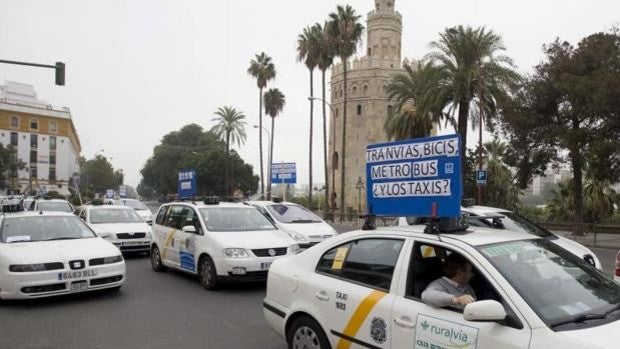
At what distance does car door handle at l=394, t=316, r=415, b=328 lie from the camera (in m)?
3.79

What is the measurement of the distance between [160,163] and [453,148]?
9610cm

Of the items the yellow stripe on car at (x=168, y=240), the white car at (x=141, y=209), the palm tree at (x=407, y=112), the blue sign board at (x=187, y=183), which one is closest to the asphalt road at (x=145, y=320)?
the yellow stripe on car at (x=168, y=240)

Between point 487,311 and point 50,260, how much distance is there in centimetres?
674

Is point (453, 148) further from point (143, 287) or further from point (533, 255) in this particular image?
point (143, 287)

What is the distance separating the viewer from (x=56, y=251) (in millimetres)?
8141

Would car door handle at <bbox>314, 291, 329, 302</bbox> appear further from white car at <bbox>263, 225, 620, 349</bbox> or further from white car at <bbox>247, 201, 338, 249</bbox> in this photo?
white car at <bbox>247, 201, 338, 249</bbox>

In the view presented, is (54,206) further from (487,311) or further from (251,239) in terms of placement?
(487,311)

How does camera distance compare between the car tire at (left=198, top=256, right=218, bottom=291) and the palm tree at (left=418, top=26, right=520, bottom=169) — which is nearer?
the car tire at (left=198, top=256, right=218, bottom=291)

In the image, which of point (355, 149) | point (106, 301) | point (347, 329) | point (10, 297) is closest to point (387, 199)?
point (347, 329)

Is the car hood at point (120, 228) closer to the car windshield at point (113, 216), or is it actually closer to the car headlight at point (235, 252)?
the car windshield at point (113, 216)

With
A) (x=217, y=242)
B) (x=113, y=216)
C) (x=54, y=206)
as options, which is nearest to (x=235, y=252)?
(x=217, y=242)

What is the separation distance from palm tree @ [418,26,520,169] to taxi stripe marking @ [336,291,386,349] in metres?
23.4

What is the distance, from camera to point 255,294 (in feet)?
29.2

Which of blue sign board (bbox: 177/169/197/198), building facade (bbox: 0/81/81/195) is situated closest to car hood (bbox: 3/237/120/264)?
blue sign board (bbox: 177/169/197/198)
